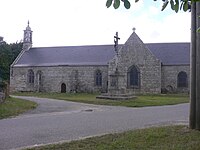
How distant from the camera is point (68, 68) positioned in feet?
165

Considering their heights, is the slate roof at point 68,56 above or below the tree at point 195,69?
above

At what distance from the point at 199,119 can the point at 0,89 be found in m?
15.9

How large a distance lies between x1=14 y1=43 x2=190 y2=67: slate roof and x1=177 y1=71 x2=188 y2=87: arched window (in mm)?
1502

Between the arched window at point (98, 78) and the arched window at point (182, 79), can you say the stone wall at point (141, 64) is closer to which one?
the arched window at point (182, 79)

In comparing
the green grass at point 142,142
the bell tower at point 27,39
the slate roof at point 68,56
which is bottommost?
the green grass at point 142,142

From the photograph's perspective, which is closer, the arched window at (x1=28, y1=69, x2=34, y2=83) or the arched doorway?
the arched doorway

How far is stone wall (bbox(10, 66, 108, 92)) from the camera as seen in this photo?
1940 inches

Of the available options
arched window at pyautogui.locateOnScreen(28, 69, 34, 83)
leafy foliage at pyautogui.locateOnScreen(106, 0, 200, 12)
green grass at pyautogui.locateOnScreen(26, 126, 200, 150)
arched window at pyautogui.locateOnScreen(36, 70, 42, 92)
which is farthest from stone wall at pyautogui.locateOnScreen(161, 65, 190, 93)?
leafy foliage at pyautogui.locateOnScreen(106, 0, 200, 12)

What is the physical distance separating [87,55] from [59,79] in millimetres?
5467

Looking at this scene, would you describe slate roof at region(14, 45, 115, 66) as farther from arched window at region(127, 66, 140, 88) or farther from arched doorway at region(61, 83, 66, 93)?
arched window at region(127, 66, 140, 88)

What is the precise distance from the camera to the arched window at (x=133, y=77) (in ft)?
154

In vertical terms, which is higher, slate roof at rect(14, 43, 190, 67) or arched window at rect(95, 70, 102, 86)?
slate roof at rect(14, 43, 190, 67)

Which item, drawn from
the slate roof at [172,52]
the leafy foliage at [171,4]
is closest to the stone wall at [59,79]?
the slate roof at [172,52]

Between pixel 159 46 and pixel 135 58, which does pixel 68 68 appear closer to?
pixel 135 58
